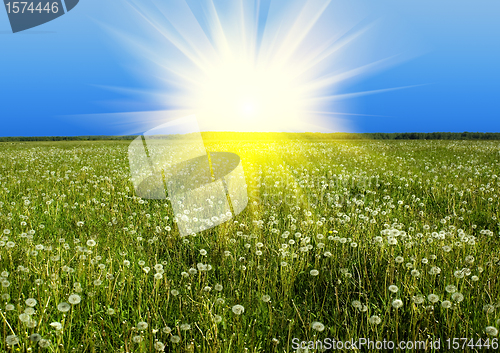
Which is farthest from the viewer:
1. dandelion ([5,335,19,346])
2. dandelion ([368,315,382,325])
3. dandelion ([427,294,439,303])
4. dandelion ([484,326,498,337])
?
dandelion ([427,294,439,303])

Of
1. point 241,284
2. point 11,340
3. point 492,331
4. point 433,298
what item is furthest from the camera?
point 241,284

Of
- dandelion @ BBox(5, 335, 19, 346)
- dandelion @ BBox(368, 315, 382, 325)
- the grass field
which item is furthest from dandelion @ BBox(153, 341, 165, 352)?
dandelion @ BBox(368, 315, 382, 325)

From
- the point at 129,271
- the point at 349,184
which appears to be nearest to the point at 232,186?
the point at 349,184

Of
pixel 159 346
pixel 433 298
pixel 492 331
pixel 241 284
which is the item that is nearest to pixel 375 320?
pixel 433 298

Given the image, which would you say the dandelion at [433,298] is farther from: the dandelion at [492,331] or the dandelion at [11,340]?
the dandelion at [11,340]

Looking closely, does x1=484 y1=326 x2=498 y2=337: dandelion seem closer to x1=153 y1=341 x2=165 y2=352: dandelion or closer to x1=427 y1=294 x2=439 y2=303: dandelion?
x1=427 y1=294 x2=439 y2=303: dandelion

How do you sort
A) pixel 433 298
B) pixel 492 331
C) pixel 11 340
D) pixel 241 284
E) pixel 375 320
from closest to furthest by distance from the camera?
pixel 11 340 < pixel 492 331 < pixel 375 320 < pixel 433 298 < pixel 241 284

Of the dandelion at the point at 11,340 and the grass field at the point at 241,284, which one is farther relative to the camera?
the grass field at the point at 241,284

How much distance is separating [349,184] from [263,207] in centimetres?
344

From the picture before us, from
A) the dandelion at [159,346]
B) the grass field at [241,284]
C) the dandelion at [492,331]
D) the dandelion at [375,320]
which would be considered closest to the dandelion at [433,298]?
the grass field at [241,284]

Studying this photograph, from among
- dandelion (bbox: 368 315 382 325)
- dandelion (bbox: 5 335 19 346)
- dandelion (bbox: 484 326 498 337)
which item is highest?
dandelion (bbox: 5 335 19 346)

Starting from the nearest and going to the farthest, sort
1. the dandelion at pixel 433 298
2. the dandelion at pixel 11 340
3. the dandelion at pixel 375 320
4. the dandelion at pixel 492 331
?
the dandelion at pixel 11 340, the dandelion at pixel 492 331, the dandelion at pixel 375 320, the dandelion at pixel 433 298

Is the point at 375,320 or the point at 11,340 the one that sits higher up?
the point at 11,340

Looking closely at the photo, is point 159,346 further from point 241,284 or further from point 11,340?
point 241,284
